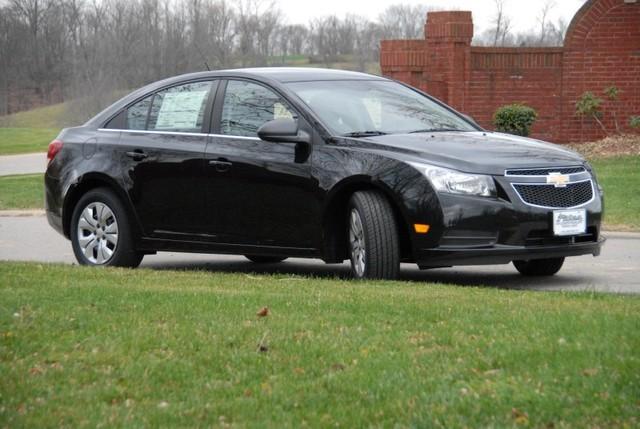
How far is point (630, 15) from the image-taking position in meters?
23.0

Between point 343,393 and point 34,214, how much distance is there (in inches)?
495

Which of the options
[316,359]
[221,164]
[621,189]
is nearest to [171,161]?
[221,164]

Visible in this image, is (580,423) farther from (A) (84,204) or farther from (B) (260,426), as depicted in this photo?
(A) (84,204)

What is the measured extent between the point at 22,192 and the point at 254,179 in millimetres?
11773

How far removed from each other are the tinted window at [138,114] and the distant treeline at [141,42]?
161 ft

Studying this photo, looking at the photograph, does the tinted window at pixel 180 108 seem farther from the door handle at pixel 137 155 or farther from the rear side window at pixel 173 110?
the door handle at pixel 137 155

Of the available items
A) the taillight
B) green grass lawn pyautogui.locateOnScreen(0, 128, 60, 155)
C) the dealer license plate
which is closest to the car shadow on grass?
the dealer license plate

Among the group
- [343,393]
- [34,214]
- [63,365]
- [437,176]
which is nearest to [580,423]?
[343,393]

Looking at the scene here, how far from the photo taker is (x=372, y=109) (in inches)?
397

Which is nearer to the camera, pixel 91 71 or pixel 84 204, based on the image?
pixel 84 204

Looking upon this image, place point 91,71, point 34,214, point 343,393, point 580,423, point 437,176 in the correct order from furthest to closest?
point 91,71 < point 34,214 < point 437,176 < point 343,393 < point 580,423

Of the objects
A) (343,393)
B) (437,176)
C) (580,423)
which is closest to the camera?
(580,423)

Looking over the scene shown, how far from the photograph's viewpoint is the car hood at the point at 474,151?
8938mm

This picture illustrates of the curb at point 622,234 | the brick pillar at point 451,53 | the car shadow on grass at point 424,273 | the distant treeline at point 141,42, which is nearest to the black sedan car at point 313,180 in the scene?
the car shadow on grass at point 424,273
